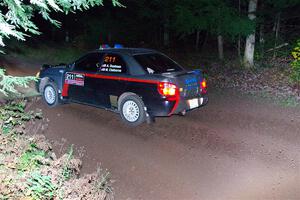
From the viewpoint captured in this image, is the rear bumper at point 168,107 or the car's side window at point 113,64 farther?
the car's side window at point 113,64

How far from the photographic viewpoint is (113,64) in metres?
8.72

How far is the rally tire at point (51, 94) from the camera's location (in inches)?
394

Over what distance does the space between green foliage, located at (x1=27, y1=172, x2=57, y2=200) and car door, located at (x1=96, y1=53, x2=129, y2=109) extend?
4225mm

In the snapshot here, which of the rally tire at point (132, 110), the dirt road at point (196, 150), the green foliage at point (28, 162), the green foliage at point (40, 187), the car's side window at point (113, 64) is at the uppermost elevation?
the car's side window at point (113, 64)

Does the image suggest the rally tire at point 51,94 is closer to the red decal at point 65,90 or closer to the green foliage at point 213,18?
the red decal at point 65,90

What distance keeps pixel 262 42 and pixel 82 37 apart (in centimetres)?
1571

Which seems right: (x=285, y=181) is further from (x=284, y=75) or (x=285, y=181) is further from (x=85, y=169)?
(x=284, y=75)

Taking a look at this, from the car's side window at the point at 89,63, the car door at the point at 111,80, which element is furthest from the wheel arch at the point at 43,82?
the car door at the point at 111,80

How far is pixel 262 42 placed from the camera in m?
16.9

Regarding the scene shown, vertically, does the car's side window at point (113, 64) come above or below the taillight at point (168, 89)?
above

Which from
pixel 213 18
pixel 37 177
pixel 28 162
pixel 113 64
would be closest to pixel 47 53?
pixel 213 18

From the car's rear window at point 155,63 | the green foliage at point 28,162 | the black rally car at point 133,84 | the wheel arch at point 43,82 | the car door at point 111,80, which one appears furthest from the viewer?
the wheel arch at point 43,82

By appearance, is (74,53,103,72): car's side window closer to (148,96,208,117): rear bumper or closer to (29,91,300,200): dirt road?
(29,91,300,200): dirt road

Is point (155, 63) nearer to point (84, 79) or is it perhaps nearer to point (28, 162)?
point (84, 79)
